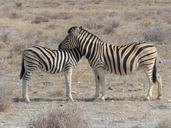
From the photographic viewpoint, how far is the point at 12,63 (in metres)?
20.0

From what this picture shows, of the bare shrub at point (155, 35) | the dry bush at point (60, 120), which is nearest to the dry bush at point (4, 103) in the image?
the dry bush at point (60, 120)

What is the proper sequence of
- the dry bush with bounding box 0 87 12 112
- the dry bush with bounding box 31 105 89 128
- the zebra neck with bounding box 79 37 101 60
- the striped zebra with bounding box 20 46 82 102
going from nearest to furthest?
the dry bush with bounding box 31 105 89 128 < the dry bush with bounding box 0 87 12 112 < the striped zebra with bounding box 20 46 82 102 < the zebra neck with bounding box 79 37 101 60

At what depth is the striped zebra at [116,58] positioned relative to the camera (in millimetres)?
14562

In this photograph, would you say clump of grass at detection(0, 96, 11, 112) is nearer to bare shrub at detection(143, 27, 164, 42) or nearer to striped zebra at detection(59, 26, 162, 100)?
striped zebra at detection(59, 26, 162, 100)

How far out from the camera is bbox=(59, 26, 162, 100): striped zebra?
1456 centimetres

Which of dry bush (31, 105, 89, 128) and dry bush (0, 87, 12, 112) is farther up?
dry bush (0, 87, 12, 112)

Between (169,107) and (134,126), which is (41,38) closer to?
(169,107)

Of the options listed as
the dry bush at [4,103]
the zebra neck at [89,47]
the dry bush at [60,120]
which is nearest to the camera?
the dry bush at [60,120]

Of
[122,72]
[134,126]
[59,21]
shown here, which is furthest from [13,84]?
[59,21]

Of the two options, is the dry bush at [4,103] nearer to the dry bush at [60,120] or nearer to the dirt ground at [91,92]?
the dirt ground at [91,92]

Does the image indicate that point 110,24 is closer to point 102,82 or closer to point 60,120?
point 102,82

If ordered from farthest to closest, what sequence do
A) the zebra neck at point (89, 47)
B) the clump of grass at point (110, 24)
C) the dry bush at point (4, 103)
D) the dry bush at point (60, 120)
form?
the clump of grass at point (110, 24)
the zebra neck at point (89, 47)
the dry bush at point (4, 103)
the dry bush at point (60, 120)

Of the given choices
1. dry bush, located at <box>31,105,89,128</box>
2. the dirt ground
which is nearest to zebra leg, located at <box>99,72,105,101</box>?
the dirt ground

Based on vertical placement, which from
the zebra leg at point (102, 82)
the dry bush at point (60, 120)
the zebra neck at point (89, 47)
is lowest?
the dry bush at point (60, 120)
